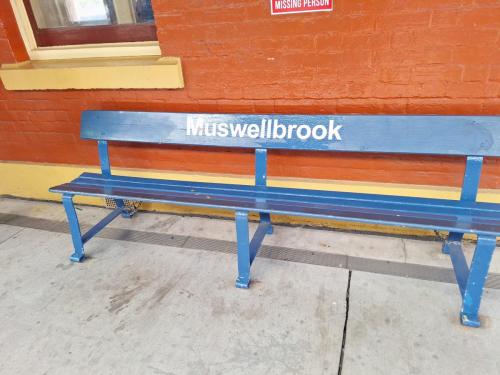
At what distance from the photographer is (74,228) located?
8.72 ft

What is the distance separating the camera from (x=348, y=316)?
207 centimetres

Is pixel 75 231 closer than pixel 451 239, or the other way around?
pixel 451 239

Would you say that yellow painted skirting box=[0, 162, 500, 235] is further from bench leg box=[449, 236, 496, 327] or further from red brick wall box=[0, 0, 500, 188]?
bench leg box=[449, 236, 496, 327]

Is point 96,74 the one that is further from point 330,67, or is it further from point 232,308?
point 232,308

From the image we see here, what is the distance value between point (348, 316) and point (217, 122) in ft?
5.05

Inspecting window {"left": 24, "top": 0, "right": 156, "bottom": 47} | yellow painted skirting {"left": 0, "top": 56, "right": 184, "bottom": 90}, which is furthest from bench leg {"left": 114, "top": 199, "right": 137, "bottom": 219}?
window {"left": 24, "top": 0, "right": 156, "bottom": 47}

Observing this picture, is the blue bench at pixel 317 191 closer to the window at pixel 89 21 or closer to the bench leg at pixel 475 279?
the bench leg at pixel 475 279

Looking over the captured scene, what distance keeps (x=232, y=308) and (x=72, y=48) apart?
2.58 metres

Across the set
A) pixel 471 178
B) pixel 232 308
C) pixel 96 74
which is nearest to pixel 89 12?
pixel 96 74

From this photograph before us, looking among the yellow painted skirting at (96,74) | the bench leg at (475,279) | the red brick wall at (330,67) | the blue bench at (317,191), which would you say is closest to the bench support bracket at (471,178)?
the blue bench at (317,191)

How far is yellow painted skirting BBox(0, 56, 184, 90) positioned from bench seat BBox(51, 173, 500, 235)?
781 millimetres

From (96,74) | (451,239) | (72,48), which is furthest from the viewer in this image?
(72,48)

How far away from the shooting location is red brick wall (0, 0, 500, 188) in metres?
2.16

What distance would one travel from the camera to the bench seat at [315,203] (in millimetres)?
1931
